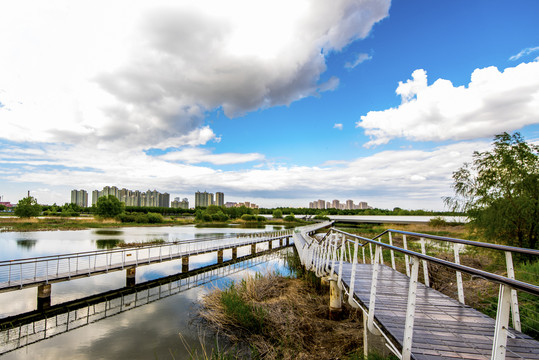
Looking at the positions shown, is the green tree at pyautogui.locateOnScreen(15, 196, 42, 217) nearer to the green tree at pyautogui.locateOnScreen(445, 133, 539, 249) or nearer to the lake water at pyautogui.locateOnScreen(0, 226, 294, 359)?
the lake water at pyautogui.locateOnScreen(0, 226, 294, 359)

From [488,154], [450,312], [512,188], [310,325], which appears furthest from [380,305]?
[488,154]

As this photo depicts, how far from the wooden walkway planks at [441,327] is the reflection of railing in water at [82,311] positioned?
11.8 metres

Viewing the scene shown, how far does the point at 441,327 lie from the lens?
12.4 feet

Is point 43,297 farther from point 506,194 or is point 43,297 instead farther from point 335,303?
point 506,194

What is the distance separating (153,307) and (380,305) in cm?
1206

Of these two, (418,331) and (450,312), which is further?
(450,312)

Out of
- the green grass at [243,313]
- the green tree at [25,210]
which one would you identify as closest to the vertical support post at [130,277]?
the green grass at [243,313]

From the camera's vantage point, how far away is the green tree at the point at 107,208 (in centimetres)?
7169

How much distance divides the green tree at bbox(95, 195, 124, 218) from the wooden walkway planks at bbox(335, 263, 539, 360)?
7969 cm

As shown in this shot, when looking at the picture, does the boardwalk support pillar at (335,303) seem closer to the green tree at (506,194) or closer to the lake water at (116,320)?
the lake water at (116,320)

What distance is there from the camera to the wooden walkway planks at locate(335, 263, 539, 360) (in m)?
3.11

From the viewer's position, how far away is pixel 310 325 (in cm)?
859

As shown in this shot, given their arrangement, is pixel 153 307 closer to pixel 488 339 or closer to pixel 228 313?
pixel 228 313

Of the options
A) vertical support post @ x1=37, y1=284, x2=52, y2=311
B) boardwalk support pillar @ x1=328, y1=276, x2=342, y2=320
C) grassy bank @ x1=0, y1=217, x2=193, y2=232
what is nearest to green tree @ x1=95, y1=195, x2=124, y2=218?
grassy bank @ x1=0, y1=217, x2=193, y2=232
